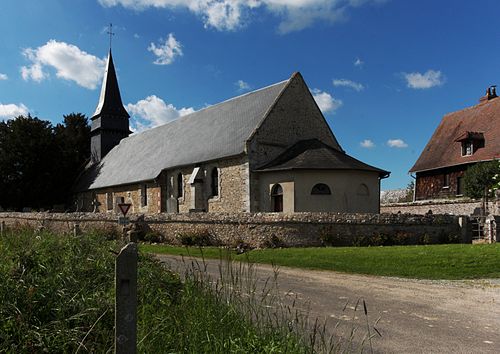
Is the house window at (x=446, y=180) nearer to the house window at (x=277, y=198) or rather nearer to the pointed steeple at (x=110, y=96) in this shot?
the house window at (x=277, y=198)

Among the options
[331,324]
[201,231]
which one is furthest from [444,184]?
[331,324]

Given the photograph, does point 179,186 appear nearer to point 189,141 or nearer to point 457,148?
point 189,141

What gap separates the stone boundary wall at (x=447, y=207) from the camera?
24.7 metres

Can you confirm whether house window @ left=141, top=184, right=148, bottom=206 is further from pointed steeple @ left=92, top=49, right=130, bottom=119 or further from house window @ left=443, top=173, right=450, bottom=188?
house window @ left=443, top=173, right=450, bottom=188

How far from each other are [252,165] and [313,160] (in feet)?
11.2

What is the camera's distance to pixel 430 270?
39.2 ft

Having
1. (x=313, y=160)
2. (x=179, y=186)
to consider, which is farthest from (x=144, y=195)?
(x=313, y=160)

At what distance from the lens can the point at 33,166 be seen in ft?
127

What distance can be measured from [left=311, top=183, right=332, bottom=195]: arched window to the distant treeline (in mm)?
28243

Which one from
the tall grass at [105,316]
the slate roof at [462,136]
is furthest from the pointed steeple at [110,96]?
the tall grass at [105,316]

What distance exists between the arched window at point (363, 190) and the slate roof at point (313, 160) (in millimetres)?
935

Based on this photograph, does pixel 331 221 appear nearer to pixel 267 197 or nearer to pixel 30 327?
pixel 267 197

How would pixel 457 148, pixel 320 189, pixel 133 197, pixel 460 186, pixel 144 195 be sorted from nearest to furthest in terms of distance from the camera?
pixel 320 189, pixel 460 186, pixel 457 148, pixel 144 195, pixel 133 197

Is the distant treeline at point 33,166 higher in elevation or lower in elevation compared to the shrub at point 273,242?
higher
